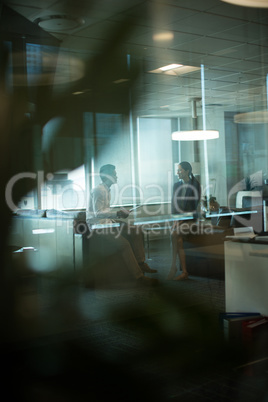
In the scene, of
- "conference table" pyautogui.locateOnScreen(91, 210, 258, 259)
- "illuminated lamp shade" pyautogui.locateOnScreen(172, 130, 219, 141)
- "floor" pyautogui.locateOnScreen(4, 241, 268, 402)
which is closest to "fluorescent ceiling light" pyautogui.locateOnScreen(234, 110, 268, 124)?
"illuminated lamp shade" pyautogui.locateOnScreen(172, 130, 219, 141)

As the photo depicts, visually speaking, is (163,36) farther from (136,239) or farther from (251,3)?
(136,239)

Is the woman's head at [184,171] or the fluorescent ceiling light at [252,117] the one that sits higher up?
the fluorescent ceiling light at [252,117]

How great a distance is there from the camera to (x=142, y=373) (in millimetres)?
3193

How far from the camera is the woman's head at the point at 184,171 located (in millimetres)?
3893

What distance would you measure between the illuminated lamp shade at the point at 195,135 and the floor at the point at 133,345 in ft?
2.87

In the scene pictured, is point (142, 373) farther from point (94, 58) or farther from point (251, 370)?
point (94, 58)

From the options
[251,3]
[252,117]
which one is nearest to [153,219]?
[252,117]

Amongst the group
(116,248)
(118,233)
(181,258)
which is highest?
(118,233)

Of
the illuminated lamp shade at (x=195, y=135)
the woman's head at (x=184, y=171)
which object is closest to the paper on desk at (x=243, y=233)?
the woman's head at (x=184, y=171)

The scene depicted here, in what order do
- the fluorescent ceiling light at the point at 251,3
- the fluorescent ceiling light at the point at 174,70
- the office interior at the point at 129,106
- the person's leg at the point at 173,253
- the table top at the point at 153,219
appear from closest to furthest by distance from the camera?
the office interior at the point at 129,106
the table top at the point at 153,219
the fluorescent ceiling light at the point at 174,70
the person's leg at the point at 173,253
the fluorescent ceiling light at the point at 251,3

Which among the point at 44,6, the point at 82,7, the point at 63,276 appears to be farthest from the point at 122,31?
the point at 63,276

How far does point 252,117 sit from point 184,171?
3.65 ft

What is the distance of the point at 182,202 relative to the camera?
3.95 meters

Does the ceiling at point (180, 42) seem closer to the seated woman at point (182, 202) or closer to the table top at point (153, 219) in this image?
the seated woman at point (182, 202)
